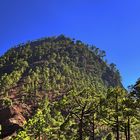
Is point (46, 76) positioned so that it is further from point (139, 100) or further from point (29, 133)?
point (139, 100)

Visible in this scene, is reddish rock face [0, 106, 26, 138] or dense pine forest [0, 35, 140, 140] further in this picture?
reddish rock face [0, 106, 26, 138]

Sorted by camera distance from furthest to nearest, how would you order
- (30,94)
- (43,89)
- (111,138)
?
(43,89), (30,94), (111,138)

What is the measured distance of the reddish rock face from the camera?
117625mm

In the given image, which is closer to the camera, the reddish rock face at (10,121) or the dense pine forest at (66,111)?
the dense pine forest at (66,111)

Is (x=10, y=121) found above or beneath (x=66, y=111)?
beneath

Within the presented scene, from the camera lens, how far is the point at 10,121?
12056 cm

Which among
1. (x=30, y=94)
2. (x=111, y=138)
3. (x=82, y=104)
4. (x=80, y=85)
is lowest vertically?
(x=82, y=104)

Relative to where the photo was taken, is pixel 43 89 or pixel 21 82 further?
pixel 21 82

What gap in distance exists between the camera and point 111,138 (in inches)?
4092

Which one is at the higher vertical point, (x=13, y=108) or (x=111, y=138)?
(x=13, y=108)

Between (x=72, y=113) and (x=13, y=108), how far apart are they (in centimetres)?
7955

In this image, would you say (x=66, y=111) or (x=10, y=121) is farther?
(x=66, y=111)

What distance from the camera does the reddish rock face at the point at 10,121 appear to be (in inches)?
4631

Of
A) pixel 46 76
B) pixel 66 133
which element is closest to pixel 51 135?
pixel 66 133
